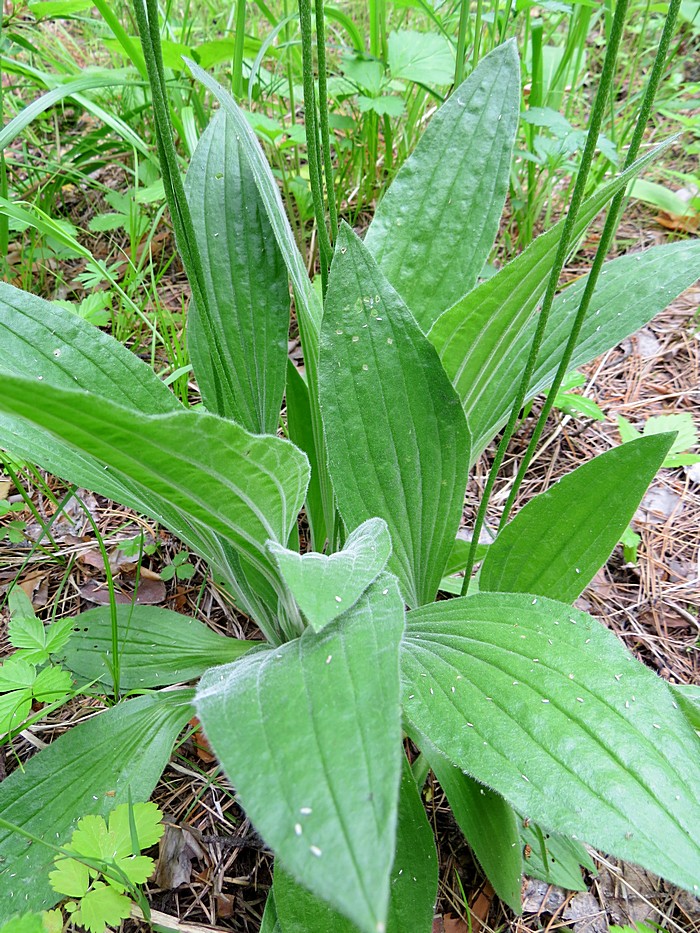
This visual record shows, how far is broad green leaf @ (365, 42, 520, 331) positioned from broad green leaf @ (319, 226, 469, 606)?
0.29 m

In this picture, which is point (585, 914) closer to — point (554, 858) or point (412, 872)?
point (554, 858)

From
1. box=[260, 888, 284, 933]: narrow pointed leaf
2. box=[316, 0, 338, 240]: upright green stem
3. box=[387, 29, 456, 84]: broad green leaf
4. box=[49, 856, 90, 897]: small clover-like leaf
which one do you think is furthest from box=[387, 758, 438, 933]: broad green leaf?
box=[387, 29, 456, 84]: broad green leaf

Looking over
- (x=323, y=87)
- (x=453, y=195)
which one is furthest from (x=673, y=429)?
(x=323, y=87)

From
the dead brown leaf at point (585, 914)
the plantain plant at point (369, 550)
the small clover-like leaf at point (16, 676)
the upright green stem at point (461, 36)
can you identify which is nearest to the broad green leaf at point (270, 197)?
the plantain plant at point (369, 550)

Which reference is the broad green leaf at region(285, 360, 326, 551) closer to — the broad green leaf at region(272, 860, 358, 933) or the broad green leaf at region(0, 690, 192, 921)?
the broad green leaf at region(0, 690, 192, 921)

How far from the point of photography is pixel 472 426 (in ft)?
4.23

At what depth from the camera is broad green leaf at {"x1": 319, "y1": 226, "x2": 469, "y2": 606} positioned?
1036mm

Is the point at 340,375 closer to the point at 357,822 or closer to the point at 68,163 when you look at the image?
the point at 357,822

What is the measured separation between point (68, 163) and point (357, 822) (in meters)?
2.34

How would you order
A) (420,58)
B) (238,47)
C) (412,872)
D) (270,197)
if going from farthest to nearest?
1. (420,58)
2. (238,47)
3. (270,197)
4. (412,872)

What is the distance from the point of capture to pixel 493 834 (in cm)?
101

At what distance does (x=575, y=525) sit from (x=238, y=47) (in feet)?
4.57

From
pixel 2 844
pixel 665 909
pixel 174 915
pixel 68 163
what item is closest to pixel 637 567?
pixel 665 909

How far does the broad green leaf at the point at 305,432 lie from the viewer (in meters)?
1.41
